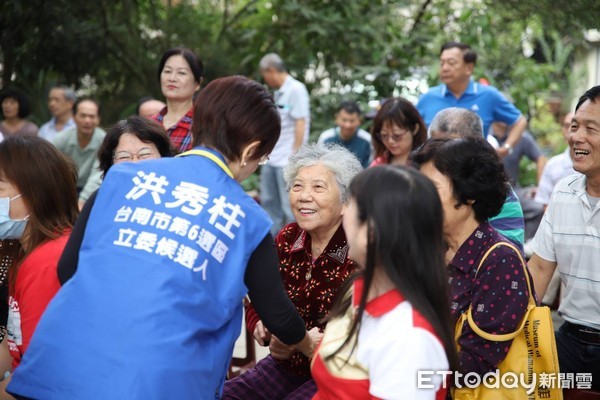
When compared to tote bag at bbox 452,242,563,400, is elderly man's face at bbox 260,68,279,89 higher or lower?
higher

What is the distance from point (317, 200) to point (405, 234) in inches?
47.2

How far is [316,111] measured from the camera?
9.33 metres

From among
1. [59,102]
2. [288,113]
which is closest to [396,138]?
[288,113]

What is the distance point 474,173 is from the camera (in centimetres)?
279

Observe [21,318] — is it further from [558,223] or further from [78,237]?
[558,223]

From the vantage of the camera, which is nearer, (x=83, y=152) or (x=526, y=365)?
(x=526, y=365)

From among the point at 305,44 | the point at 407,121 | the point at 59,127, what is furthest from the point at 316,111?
the point at 407,121

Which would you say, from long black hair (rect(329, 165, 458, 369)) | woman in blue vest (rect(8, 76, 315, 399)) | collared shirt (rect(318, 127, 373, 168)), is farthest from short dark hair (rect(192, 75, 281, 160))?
collared shirt (rect(318, 127, 373, 168))

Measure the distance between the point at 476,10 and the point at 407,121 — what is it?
449cm

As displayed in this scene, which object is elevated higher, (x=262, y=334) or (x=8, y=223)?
(x=8, y=223)

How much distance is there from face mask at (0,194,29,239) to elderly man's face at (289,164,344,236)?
103 cm

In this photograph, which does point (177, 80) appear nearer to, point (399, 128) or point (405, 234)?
point (399, 128)

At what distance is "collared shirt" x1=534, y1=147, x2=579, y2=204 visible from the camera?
20.2ft

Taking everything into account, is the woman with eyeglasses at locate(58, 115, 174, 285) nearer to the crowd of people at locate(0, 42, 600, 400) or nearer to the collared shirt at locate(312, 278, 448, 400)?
the crowd of people at locate(0, 42, 600, 400)
